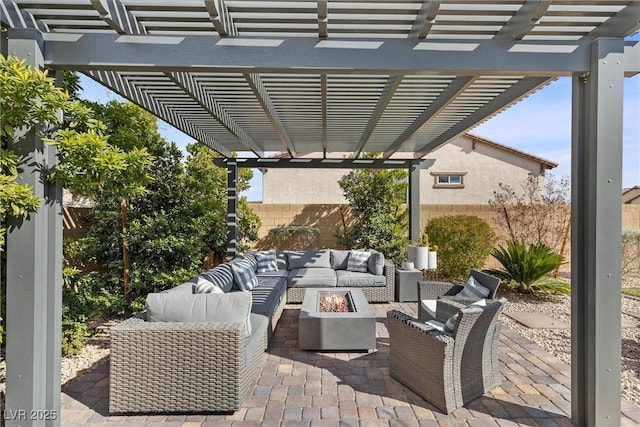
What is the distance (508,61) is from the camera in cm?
300

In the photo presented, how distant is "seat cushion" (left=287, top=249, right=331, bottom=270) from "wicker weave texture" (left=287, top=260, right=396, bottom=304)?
2.85ft

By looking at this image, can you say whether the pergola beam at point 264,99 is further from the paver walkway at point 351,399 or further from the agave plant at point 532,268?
the agave plant at point 532,268

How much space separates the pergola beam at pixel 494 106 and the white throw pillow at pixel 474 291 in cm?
223

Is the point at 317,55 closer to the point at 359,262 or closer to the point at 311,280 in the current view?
the point at 311,280

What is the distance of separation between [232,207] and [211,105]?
3.71 metres

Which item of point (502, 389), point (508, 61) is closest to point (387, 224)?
point (502, 389)

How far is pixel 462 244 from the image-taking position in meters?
8.70

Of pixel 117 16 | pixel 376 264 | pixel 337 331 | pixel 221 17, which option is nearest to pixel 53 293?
pixel 117 16

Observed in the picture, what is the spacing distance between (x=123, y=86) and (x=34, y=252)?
2.14 meters

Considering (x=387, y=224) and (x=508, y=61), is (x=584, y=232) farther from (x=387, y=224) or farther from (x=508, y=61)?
(x=387, y=224)

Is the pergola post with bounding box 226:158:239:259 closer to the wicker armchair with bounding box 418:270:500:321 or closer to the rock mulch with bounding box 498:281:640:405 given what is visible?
the wicker armchair with bounding box 418:270:500:321

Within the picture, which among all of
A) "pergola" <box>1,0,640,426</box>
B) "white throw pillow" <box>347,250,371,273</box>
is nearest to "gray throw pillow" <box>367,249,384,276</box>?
"white throw pillow" <box>347,250,371,273</box>

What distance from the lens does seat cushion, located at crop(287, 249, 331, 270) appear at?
780 centimetres

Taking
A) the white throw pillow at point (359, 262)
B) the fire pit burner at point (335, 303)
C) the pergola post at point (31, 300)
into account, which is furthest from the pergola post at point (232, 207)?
the pergola post at point (31, 300)
